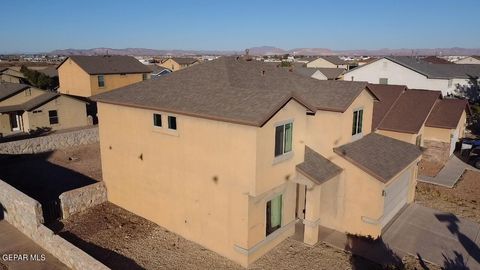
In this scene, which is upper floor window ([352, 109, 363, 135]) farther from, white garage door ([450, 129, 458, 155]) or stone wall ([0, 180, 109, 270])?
stone wall ([0, 180, 109, 270])

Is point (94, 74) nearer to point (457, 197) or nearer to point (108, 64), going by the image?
point (108, 64)

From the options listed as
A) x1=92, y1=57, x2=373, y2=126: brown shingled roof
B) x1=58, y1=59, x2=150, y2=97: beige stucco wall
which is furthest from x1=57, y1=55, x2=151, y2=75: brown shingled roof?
x1=92, y1=57, x2=373, y2=126: brown shingled roof

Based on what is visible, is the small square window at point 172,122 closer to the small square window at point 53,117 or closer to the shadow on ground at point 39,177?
the shadow on ground at point 39,177

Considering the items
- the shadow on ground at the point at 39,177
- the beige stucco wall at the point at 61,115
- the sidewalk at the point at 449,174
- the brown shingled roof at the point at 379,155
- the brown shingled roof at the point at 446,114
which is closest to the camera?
the brown shingled roof at the point at 379,155

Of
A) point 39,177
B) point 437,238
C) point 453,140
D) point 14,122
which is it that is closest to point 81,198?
point 39,177

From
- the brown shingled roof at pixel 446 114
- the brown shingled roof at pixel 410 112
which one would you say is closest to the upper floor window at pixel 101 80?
the brown shingled roof at pixel 410 112

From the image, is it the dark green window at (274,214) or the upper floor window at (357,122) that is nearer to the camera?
the dark green window at (274,214)

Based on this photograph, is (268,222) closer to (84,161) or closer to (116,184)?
(116,184)
